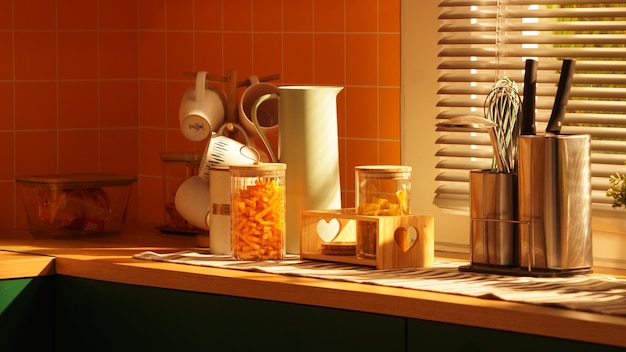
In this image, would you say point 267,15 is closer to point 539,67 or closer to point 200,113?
point 200,113

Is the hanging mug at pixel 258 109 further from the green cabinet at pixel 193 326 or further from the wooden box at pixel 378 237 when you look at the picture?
the green cabinet at pixel 193 326

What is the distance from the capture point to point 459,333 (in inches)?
76.6

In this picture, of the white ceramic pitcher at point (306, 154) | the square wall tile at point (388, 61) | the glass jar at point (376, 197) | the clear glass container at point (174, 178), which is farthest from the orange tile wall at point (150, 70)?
the glass jar at point (376, 197)

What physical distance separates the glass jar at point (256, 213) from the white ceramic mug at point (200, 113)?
1.05 feet

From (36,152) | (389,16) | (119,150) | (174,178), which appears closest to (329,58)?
(389,16)

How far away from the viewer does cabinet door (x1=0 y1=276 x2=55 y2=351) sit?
95.8 inches

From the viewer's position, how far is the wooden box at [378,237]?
2.31m

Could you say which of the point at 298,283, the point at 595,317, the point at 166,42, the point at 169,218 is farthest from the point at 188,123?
the point at 595,317

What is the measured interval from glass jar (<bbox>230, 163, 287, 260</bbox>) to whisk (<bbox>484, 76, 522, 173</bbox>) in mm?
455

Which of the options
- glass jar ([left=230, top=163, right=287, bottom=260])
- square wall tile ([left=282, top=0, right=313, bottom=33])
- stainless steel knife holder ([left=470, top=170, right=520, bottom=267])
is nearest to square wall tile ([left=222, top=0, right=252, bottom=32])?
square wall tile ([left=282, top=0, right=313, bottom=33])

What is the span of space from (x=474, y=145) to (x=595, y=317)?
0.87 m

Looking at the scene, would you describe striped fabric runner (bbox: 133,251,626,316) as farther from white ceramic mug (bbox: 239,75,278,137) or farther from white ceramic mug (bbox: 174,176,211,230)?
white ceramic mug (bbox: 239,75,278,137)

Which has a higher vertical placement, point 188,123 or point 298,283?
point 188,123

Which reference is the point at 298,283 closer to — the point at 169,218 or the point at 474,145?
the point at 474,145
